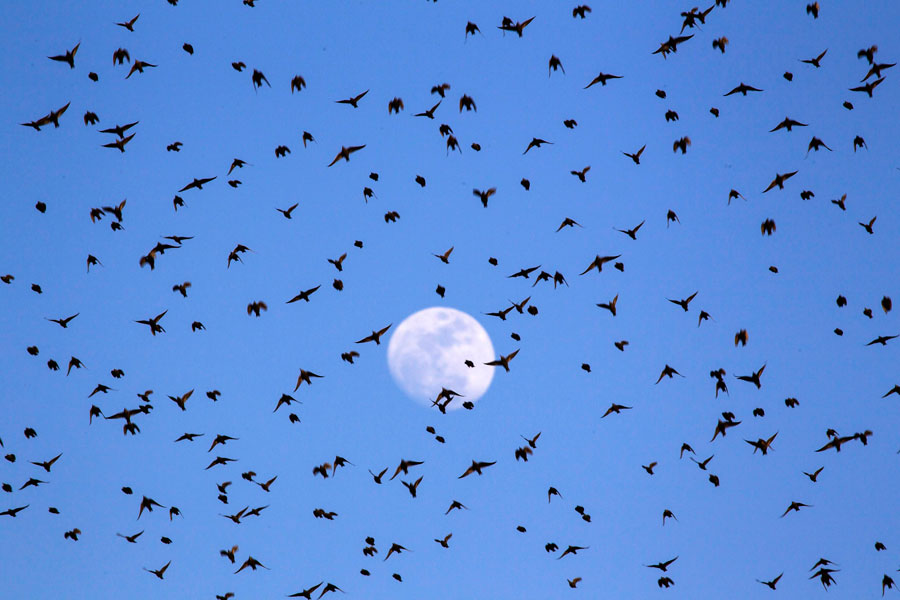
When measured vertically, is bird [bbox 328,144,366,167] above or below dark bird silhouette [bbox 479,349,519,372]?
above

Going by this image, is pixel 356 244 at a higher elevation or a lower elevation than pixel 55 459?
higher

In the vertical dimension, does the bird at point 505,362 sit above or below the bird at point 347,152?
below

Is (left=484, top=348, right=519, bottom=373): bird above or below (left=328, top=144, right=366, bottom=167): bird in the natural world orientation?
below

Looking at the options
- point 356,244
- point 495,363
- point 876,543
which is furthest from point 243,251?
point 876,543

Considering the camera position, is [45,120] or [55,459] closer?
[45,120]

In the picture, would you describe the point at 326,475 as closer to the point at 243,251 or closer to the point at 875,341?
the point at 243,251

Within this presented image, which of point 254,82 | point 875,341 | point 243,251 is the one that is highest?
point 254,82

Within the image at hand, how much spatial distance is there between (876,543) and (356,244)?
2634cm

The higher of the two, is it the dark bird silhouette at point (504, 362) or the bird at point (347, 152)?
the bird at point (347, 152)

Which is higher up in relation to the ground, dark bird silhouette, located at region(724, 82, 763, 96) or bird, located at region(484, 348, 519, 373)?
dark bird silhouette, located at region(724, 82, 763, 96)

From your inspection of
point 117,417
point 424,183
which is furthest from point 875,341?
point 117,417

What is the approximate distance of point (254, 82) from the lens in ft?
142

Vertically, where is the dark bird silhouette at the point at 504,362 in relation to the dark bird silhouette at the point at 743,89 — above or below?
below

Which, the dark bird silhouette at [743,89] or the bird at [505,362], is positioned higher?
the dark bird silhouette at [743,89]
